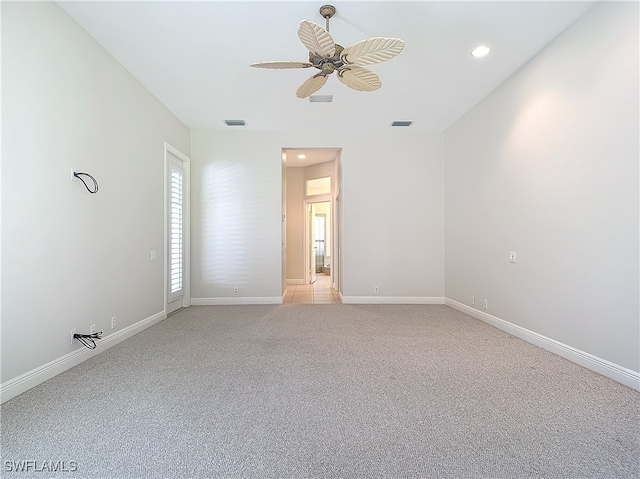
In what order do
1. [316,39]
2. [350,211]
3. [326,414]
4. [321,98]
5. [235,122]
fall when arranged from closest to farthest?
1. [326,414]
2. [316,39]
3. [321,98]
4. [235,122]
5. [350,211]

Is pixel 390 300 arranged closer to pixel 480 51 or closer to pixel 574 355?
pixel 574 355

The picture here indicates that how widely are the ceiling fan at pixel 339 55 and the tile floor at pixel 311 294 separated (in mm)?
3792

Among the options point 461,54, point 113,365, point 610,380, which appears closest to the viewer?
point 610,380

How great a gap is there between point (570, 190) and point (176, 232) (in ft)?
16.4

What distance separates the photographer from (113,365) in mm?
2635

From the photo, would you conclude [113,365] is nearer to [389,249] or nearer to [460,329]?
[460,329]

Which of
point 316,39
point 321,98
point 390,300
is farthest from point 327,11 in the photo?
point 390,300

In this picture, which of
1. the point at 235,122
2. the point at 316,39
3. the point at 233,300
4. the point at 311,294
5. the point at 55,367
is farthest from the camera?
the point at 311,294

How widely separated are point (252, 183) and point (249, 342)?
3026 millimetres

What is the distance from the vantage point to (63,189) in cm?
251

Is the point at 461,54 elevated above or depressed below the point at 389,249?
above

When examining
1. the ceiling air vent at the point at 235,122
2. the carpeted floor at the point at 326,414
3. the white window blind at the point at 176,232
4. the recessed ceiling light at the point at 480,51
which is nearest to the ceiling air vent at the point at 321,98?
the ceiling air vent at the point at 235,122

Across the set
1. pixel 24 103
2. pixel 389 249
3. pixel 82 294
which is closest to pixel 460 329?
pixel 389 249

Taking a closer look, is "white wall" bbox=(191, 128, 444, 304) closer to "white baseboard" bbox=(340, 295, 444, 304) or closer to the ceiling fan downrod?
"white baseboard" bbox=(340, 295, 444, 304)
